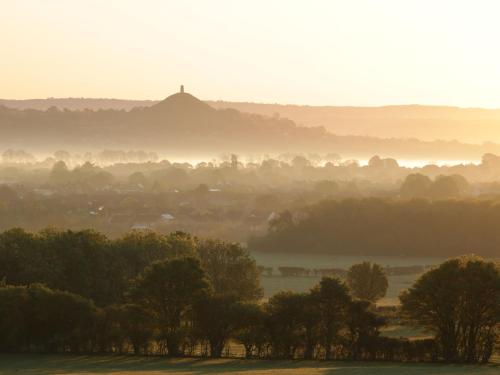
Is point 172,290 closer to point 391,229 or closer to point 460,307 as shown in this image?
point 460,307

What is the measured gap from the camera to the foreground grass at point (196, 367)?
32.6 meters

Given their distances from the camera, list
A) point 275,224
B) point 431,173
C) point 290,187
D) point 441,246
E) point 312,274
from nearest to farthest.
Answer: point 312,274 → point 441,246 → point 275,224 → point 290,187 → point 431,173

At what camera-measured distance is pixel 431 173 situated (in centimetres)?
19600

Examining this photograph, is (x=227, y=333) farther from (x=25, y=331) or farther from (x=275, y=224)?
(x=275, y=224)

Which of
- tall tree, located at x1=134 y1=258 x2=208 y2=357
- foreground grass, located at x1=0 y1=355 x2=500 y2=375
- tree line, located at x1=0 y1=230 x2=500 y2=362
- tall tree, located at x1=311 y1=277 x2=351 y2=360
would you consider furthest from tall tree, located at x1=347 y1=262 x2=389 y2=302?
foreground grass, located at x1=0 y1=355 x2=500 y2=375

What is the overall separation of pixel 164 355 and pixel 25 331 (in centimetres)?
520

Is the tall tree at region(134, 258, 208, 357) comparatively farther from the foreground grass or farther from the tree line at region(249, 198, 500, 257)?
the tree line at region(249, 198, 500, 257)

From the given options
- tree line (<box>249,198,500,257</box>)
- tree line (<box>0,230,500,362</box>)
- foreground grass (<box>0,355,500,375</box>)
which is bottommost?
foreground grass (<box>0,355,500,375</box>)

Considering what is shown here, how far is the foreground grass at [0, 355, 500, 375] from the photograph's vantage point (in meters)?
32.6

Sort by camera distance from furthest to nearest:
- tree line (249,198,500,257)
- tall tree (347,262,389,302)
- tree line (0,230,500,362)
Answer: tree line (249,198,500,257)
tall tree (347,262,389,302)
tree line (0,230,500,362)

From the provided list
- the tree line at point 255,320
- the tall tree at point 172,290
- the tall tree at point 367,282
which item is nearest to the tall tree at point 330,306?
the tree line at point 255,320

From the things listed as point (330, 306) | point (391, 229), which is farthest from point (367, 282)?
point (391, 229)

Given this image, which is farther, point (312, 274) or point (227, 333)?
point (312, 274)

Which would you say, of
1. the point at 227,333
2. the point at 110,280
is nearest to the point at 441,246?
the point at 110,280
